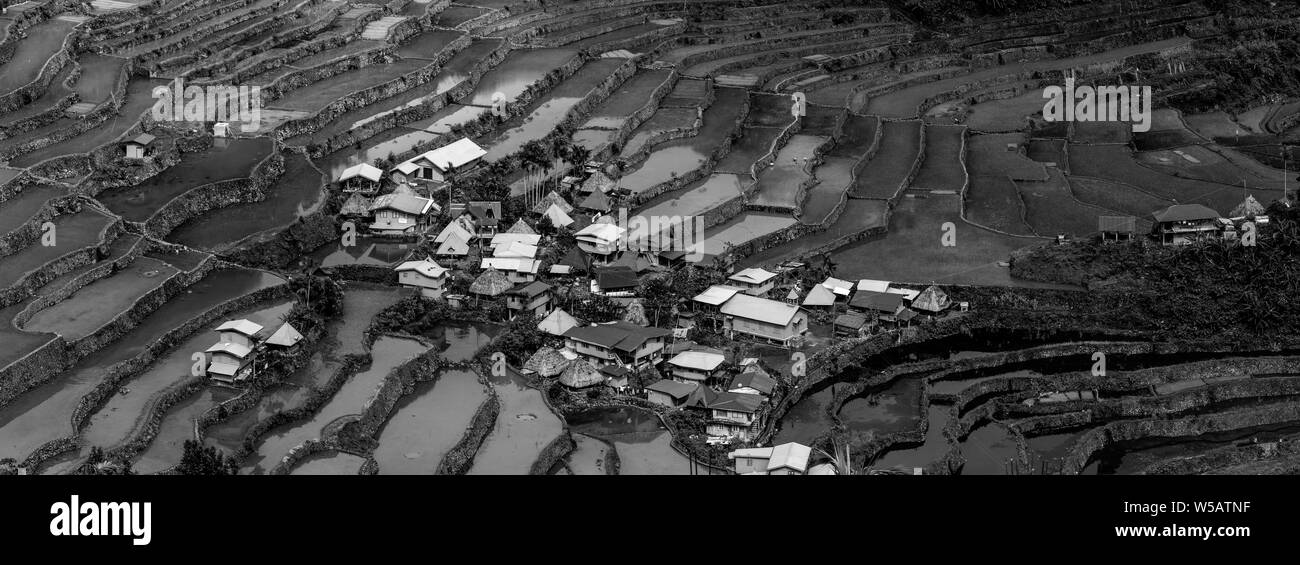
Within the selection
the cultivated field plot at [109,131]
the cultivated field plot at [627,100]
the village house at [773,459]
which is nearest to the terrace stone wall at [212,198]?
the cultivated field plot at [109,131]

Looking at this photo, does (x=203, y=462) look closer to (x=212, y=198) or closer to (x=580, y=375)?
(x=580, y=375)

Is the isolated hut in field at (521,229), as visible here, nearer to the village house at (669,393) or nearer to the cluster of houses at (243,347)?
the cluster of houses at (243,347)

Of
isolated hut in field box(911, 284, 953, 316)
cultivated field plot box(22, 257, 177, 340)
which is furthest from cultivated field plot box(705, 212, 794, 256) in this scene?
cultivated field plot box(22, 257, 177, 340)

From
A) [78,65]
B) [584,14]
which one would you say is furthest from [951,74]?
[78,65]

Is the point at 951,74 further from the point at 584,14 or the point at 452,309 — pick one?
the point at 452,309

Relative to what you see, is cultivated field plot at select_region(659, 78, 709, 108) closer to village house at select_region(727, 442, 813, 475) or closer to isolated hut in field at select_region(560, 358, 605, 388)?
isolated hut in field at select_region(560, 358, 605, 388)

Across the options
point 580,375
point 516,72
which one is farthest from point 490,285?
point 516,72

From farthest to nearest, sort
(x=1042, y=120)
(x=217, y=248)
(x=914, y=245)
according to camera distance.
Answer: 1. (x=1042, y=120)
2. (x=914, y=245)
3. (x=217, y=248)
